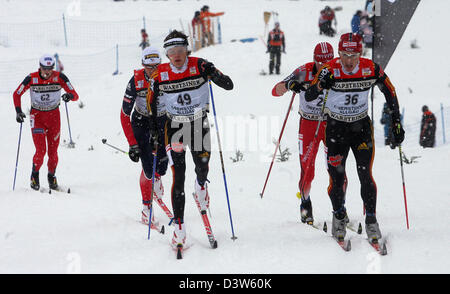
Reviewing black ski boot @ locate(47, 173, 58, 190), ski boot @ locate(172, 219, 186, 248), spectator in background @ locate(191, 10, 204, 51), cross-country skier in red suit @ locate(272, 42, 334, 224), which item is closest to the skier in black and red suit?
ski boot @ locate(172, 219, 186, 248)

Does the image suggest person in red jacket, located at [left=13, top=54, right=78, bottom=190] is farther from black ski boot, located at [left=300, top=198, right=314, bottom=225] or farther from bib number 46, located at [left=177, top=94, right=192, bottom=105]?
black ski boot, located at [left=300, top=198, right=314, bottom=225]

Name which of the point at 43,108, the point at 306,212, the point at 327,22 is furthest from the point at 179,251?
the point at 327,22

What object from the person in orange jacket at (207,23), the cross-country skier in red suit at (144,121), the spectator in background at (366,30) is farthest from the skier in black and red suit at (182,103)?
the person in orange jacket at (207,23)

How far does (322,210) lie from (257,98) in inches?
402

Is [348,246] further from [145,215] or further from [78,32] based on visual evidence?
[78,32]

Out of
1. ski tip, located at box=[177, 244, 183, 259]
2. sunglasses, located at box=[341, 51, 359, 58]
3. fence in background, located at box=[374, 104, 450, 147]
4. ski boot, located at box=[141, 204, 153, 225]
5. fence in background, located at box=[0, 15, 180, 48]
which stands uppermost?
sunglasses, located at box=[341, 51, 359, 58]

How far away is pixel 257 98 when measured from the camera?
56.0 ft

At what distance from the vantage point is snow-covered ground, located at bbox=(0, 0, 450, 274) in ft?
16.4

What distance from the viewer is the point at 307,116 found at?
6.25 meters

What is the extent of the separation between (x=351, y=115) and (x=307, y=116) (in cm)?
102

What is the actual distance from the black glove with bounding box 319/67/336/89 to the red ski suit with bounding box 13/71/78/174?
5645 millimetres

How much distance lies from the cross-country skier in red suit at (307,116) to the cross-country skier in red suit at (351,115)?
37 centimetres
